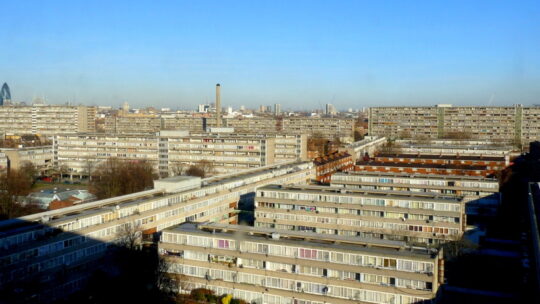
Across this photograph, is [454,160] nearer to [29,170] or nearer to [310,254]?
[310,254]

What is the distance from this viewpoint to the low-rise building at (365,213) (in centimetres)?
1727

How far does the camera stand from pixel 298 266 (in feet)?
37.8

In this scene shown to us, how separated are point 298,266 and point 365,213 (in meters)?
7.02

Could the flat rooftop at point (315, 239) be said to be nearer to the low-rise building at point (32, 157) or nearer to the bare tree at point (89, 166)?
the bare tree at point (89, 166)

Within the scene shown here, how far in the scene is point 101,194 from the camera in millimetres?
27062

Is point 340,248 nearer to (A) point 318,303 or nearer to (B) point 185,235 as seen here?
(A) point 318,303

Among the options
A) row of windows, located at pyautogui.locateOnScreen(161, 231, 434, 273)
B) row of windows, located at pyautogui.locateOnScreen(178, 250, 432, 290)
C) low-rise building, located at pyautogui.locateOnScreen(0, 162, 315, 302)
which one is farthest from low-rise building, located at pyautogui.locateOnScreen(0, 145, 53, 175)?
row of windows, located at pyautogui.locateOnScreen(178, 250, 432, 290)

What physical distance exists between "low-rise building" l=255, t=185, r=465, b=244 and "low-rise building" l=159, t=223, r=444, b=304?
5669 millimetres

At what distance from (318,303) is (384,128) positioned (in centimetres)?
5423

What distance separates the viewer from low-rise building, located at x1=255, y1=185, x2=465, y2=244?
1727 centimetres

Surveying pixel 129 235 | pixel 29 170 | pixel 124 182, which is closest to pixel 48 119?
pixel 29 170

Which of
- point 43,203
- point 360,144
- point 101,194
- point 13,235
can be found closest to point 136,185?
point 101,194

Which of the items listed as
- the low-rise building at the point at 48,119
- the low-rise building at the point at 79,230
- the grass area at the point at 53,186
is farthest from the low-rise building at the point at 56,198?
the low-rise building at the point at 48,119

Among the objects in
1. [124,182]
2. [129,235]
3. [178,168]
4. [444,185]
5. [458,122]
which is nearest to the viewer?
[129,235]
